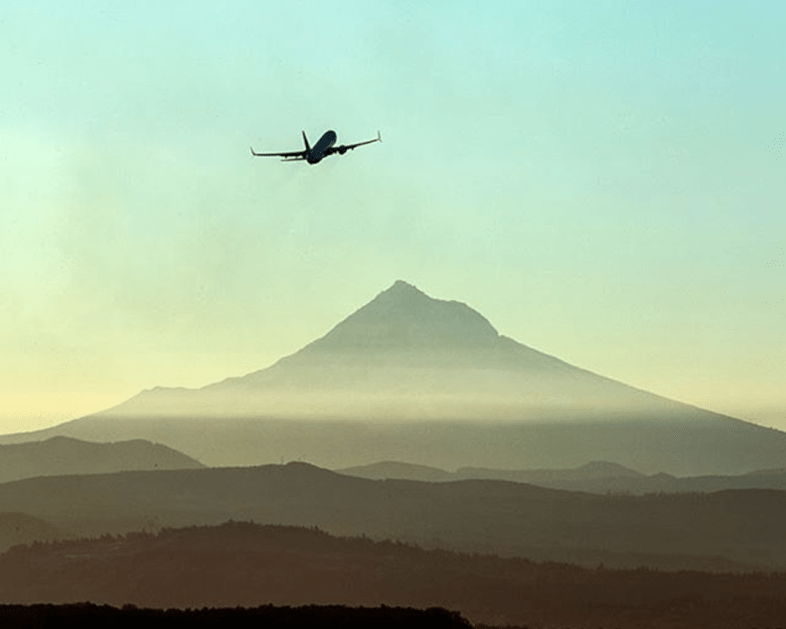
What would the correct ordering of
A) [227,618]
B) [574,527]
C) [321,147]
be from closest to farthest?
[227,618]
[321,147]
[574,527]

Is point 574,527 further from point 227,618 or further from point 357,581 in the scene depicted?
point 227,618

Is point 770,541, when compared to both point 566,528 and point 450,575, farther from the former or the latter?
point 450,575

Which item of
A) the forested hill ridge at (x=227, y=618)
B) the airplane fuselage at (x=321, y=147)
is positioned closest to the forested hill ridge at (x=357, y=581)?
the airplane fuselage at (x=321, y=147)

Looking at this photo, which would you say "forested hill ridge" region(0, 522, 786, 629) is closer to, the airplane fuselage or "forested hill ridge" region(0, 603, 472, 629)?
the airplane fuselage

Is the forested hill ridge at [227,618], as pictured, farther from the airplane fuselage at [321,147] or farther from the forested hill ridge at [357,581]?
the airplane fuselage at [321,147]

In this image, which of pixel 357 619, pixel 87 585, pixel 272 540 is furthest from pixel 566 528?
pixel 357 619

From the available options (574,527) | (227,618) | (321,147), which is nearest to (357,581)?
(321,147)
